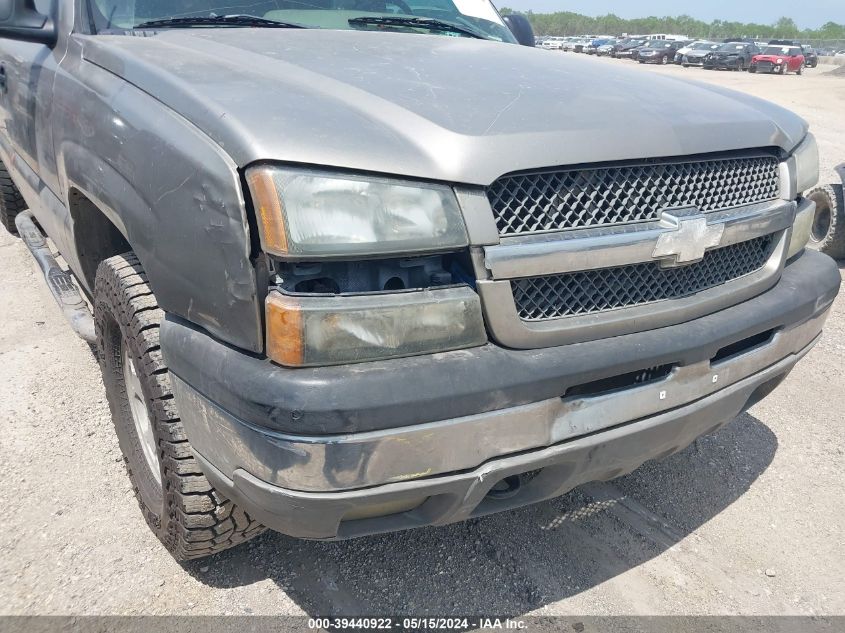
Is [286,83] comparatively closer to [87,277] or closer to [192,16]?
[192,16]

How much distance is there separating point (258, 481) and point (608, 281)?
102 centimetres

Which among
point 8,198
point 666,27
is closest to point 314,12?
point 8,198

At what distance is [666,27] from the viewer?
353 ft

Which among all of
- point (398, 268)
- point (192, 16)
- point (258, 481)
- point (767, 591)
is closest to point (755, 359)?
point (767, 591)

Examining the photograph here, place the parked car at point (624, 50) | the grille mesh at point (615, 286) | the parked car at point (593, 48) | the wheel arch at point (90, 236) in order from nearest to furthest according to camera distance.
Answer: the grille mesh at point (615, 286), the wheel arch at point (90, 236), the parked car at point (624, 50), the parked car at point (593, 48)

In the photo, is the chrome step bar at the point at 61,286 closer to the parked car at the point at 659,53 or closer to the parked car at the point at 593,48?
the parked car at the point at 659,53

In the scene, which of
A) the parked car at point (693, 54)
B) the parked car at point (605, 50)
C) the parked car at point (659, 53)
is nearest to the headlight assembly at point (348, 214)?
the parked car at point (693, 54)

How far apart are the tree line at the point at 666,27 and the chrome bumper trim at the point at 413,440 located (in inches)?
4073

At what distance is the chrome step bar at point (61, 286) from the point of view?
298cm

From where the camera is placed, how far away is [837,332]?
4.52 metres

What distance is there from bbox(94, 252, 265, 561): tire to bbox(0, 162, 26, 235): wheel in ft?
10.8

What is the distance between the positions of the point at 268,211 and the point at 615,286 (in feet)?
3.05

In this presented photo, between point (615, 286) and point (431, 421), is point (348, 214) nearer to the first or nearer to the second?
point (431, 421)

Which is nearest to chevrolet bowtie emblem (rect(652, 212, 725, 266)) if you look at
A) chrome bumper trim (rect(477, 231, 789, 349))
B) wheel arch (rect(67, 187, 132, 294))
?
chrome bumper trim (rect(477, 231, 789, 349))
